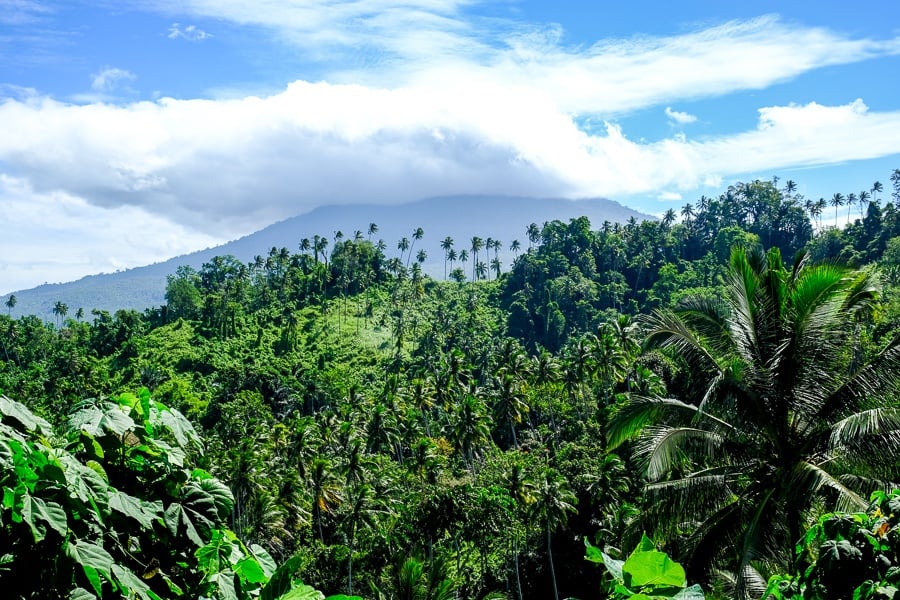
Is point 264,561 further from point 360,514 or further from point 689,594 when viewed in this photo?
point 360,514

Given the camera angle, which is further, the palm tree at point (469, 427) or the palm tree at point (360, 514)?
the palm tree at point (469, 427)

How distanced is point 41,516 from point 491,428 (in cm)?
4749

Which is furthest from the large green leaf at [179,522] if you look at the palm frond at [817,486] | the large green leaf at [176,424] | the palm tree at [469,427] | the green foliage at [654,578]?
the palm tree at [469,427]

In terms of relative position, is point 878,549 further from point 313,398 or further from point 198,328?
point 198,328

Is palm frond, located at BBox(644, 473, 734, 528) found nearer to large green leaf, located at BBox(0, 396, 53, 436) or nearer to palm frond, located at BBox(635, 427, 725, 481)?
palm frond, located at BBox(635, 427, 725, 481)

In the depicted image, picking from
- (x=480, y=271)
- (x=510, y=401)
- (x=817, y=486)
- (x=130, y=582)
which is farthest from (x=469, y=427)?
(x=480, y=271)

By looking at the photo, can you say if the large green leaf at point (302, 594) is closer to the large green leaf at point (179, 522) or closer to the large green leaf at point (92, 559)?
the large green leaf at point (179, 522)

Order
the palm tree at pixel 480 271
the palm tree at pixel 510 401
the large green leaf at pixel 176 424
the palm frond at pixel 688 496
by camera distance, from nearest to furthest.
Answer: the large green leaf at pixel 176 424, the palm frond at pixel 688 496, the palm tree at pixel 510 401, the palm tree at pixel 480 271

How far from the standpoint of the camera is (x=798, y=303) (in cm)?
907

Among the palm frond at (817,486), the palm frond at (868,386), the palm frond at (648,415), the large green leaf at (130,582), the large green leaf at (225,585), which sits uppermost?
the large green leaf at (130,582)

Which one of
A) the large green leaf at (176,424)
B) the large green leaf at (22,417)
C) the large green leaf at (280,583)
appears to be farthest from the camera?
the large green leaf at (176,424)

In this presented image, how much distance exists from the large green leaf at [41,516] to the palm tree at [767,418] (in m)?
7.56

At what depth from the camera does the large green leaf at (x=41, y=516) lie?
2455mm

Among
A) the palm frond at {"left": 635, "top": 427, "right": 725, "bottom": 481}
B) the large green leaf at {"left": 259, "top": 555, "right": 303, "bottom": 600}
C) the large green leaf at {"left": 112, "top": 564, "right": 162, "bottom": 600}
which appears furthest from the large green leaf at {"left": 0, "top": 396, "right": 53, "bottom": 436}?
the palm frond at {"left": 635, "top": 427, "right": 725, "bottom": 481}
